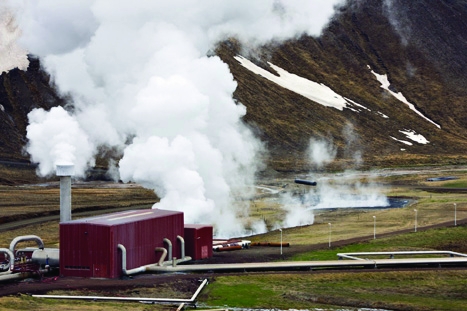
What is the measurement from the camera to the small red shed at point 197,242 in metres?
94.6

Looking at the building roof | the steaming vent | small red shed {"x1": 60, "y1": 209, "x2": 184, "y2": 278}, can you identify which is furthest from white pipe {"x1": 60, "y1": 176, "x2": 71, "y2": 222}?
small red shed {"x1": 60, "y1": 209, "x2": 184, "y2": 278}

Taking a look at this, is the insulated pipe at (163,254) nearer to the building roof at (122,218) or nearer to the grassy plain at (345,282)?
the building roof at (122,218)

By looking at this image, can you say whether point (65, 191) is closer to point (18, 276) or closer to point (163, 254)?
point (163, 254)

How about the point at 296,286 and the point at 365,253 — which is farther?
the point at 365,253

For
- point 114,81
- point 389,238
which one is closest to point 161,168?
point 389,238

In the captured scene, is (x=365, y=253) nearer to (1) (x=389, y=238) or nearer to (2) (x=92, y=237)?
(1) (x=389, y=238)

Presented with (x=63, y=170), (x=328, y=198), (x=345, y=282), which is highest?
(x=63, y=170)

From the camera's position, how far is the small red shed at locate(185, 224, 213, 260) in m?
94.6

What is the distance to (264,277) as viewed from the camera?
8044 centimetres

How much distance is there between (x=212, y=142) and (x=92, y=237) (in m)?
59.2

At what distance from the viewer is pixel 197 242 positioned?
311ft

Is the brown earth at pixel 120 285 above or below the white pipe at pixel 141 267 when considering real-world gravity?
below

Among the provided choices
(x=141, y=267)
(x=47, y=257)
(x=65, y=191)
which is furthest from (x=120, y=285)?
(x=65, y=191)

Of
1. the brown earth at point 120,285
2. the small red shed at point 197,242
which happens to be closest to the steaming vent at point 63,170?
the brown earth at point 120,285
